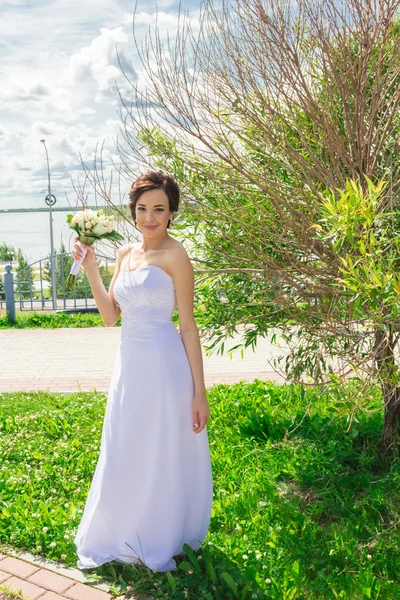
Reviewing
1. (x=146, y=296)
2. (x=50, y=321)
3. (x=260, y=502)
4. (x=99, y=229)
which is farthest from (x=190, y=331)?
(x=50, y=321)

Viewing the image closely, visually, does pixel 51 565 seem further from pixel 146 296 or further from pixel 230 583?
pixel 146 296

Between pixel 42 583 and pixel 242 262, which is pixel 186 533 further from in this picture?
pixel 242 262

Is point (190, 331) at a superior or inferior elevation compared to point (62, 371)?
superior

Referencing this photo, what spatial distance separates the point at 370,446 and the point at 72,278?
2.75m

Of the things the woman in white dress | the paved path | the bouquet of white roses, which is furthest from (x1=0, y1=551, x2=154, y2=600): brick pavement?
the paved path

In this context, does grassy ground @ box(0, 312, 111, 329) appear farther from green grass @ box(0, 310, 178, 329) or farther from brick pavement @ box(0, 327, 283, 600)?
brick pavement @ box(0, 327, 283, 600)

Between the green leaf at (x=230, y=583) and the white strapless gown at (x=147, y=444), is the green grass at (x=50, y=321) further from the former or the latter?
the green leaf at (x=230, y=583)


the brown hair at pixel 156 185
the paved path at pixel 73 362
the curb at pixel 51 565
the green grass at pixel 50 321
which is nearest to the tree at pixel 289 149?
the brown hair at pixel 156 185

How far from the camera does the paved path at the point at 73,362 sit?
805 centimetres

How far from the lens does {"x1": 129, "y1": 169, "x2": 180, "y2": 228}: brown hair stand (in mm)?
3346

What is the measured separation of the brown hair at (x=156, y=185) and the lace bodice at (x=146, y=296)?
0.38m

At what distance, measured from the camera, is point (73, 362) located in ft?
30.3

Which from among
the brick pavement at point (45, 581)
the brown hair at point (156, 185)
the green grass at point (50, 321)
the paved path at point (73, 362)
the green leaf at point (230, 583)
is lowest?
the brick pavement at point (45, 581)

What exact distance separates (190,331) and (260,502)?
154 centimetres
